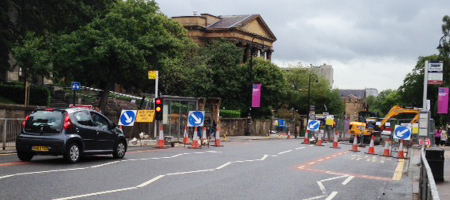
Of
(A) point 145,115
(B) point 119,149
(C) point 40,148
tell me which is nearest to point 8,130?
(B) point 119,149

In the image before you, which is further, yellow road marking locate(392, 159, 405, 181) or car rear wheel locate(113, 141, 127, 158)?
car rear wheel locate(113, 141, 127, 158)

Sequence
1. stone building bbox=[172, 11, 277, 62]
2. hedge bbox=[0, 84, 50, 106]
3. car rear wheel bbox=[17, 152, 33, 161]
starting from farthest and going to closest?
1. stone building bbox=[172, 11, 277, 62]
2. hedge bbox=[0, 84, 50, 106]
3. car rear wheel bbox=[17, 152, 33, 161]

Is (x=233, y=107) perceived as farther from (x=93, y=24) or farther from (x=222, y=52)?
(x=93, y=24)

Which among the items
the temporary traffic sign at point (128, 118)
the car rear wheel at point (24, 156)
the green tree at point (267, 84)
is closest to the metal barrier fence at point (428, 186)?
the car rear wheel at point (24, 156)

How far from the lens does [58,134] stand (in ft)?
49.8

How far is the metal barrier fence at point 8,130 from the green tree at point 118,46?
1375 centimetres

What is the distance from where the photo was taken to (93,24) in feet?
117

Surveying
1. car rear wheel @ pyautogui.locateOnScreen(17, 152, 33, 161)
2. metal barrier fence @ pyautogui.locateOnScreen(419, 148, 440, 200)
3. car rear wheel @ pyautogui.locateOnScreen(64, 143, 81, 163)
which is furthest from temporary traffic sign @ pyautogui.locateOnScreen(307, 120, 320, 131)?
metal barrier fence @ pyautogui.locateOnScreen(419, 148, 440, 200)

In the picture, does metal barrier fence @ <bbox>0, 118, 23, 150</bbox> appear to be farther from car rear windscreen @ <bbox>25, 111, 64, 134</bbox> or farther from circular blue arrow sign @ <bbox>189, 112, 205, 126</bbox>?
circular blue arrow sign @ <bbox>189, 112, 205, 126</bbox>

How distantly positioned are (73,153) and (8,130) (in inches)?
220

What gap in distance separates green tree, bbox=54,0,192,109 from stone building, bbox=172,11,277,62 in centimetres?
4510

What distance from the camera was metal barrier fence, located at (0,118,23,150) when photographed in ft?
64.0

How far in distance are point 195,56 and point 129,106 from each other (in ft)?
65.8

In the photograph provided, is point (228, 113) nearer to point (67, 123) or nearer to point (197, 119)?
point (197, 119)
